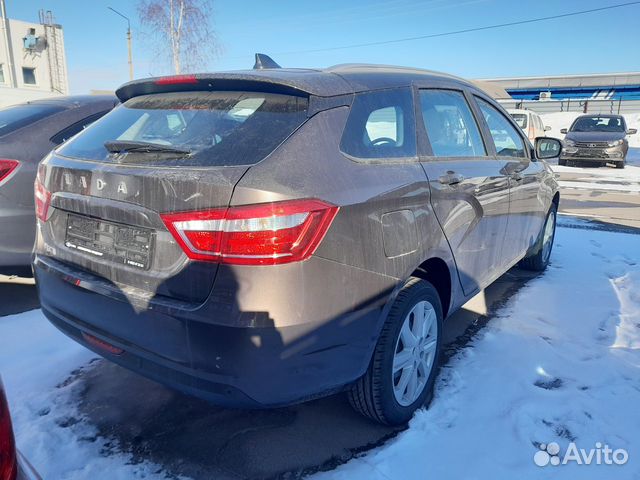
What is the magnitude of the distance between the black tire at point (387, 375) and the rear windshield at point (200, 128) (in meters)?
0.96

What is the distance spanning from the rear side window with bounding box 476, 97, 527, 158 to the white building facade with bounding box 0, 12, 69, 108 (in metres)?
A: 36.4

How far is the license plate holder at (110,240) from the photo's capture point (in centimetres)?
193

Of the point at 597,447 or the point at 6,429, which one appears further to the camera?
the point at 597,447

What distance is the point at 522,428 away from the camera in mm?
2436

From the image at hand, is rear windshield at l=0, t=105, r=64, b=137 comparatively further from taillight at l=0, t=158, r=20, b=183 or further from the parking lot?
the parking lot

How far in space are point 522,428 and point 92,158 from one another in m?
2.43

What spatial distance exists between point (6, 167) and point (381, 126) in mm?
2827

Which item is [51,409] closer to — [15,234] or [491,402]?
[15,234]

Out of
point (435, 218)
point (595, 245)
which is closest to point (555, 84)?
point (595, 245)

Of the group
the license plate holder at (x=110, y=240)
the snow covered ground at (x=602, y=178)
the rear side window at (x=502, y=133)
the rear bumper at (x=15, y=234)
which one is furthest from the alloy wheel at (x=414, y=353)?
the snow covered ground at (x=602, y=178)

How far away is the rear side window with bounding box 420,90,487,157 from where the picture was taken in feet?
9.07

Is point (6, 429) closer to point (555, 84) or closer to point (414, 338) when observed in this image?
point (414, 338)

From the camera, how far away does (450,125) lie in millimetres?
3031

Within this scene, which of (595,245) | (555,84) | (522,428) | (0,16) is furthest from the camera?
(555,84)
